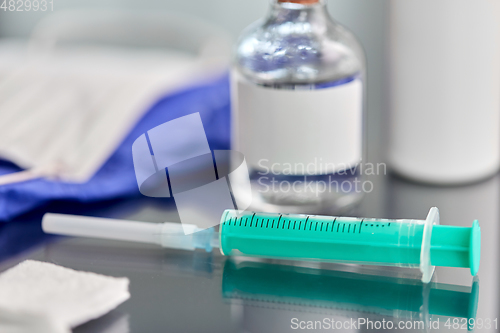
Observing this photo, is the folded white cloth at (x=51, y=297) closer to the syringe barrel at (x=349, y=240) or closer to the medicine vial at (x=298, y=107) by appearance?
the syringe barrel at (x=349, y=240)

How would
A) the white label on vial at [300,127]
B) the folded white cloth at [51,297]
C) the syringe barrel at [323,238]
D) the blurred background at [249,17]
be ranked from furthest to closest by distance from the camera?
the blurred background at [249,17] → the white label on vial at [300,127] → the syringe barrel at [323,238] → the folded white cloth at [51,297]

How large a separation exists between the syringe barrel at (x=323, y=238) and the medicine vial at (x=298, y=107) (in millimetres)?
108

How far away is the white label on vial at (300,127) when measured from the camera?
0.63m

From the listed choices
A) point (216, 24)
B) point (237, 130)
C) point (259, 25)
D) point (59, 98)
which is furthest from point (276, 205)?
point (216, 24)

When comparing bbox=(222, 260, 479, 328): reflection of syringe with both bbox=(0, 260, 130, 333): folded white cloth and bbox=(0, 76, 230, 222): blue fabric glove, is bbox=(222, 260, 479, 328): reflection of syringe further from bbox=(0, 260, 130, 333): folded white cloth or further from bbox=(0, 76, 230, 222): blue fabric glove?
bbox=(0, 76, 230, 222): blue fabric glove

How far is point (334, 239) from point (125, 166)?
328mm

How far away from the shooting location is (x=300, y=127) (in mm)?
632

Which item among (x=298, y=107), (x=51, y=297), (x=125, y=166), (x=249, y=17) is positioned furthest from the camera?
(x=249, y=17)

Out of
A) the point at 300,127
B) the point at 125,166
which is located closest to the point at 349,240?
the point at 300,127

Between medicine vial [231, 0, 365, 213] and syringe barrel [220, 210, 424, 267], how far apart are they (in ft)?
0.35

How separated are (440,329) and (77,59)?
875 mm

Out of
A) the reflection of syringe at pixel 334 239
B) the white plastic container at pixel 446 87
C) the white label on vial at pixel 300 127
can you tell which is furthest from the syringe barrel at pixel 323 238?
the white plastic container at pixel 446 87

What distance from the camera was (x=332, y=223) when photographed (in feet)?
1.74

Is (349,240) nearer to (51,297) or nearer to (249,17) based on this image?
(51,297)
